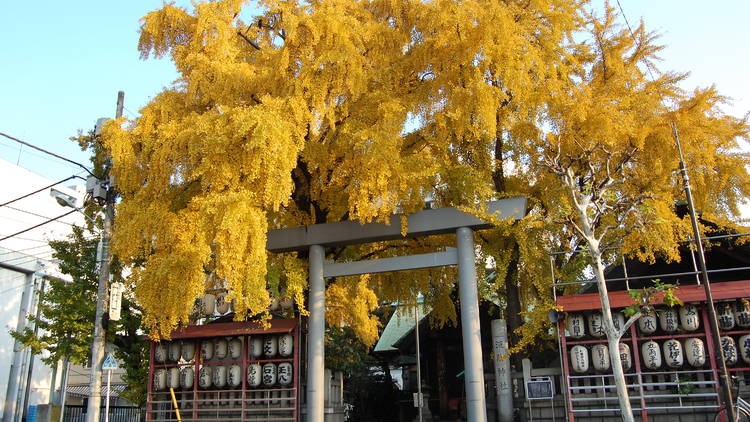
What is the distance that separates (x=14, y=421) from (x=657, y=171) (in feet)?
86.3

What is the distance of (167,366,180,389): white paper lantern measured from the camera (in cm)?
1451

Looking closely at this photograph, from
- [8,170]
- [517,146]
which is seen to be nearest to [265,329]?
[517,146]

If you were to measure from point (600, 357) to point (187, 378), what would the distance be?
32.0 ft

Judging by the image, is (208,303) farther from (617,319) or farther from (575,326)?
(617,319)

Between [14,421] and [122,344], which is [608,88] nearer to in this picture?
[122,344]

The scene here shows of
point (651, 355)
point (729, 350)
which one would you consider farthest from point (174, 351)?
point (729, 350)

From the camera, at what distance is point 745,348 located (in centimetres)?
1124

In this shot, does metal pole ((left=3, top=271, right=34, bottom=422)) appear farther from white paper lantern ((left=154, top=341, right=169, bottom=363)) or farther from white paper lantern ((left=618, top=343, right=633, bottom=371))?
white paper lantern ((left=618, top=343, right=633, bottom=371))

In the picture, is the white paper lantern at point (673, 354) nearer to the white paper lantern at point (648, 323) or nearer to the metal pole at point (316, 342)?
the white paper lantern at point (648, 323)

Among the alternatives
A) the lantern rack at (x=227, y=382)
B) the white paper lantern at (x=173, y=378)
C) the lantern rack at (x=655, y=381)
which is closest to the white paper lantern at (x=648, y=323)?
the lantern rack at (x=655, y=381)

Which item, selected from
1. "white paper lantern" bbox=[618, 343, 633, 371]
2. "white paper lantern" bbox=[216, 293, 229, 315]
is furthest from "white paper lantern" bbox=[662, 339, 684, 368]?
"white paper lantern" bbox=[216, 293, 229, 315]

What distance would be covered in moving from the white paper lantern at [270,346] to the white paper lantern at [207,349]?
1552mm

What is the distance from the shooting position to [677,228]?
516 inches

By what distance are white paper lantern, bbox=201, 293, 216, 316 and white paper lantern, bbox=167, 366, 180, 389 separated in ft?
5.92
